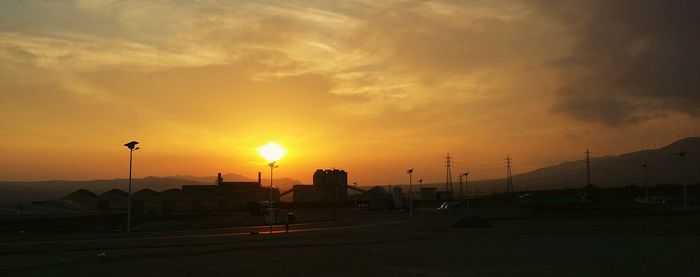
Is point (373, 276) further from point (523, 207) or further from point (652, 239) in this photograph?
point (523, 207)

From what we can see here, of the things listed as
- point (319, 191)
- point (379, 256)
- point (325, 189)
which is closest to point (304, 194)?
point (319, 191)

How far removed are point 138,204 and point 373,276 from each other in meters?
74.3

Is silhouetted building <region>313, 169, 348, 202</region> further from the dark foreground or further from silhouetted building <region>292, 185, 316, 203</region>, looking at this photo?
the dark foreground

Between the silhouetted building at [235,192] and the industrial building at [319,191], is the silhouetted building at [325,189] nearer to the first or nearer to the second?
the industrial building at [319,191]

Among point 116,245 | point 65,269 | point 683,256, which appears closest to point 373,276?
point 65,269

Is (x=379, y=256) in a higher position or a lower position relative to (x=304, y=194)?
lower

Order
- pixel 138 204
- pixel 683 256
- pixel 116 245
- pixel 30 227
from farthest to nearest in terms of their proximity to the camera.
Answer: pixel 138 204 < pixel 30 227 < pixel 116 245 < pixel 683 256

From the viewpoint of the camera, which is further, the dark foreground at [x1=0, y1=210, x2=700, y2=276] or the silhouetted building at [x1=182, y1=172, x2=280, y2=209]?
the silhouetted building at [x1=182, y1=172, x2=280, y2=209]

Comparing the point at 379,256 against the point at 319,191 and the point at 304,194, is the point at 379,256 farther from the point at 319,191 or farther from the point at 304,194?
the point at 304,194

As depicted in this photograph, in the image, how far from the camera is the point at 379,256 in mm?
24859

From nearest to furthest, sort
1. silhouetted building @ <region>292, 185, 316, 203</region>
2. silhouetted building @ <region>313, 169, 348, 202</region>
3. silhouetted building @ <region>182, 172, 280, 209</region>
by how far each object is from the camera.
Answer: silhouetted building @ <region>182, 172, 280, 209</region>
silhouetted building @ <region>313, 169, 348, 202</region>
silhouetted building @ <region>292, 185, 316, 203</region>

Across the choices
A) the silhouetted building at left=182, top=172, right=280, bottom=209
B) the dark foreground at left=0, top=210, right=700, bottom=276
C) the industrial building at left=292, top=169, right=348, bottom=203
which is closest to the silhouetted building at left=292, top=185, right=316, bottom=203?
the industrial building at left=292, top=169, right=348, bottom=203

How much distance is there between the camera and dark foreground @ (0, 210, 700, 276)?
19.9m

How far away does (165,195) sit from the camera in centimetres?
10912
